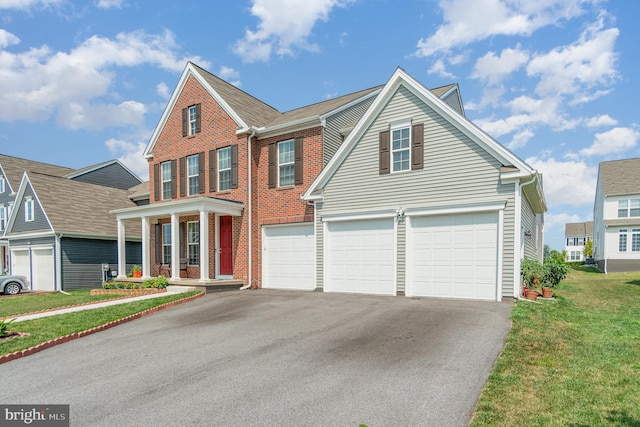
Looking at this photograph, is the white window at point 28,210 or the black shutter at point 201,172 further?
the white window at point 28,210

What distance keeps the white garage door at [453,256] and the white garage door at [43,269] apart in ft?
63.9

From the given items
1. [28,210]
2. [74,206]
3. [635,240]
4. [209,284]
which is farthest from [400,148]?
[635,240]

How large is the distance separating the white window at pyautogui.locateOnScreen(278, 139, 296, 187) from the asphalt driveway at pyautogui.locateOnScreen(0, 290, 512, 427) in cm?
678

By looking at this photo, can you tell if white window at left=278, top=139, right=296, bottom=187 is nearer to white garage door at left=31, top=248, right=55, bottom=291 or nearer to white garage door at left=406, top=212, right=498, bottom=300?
white garage door at left=406, top=212, right=498, bottom=300

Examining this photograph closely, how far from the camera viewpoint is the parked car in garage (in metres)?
18.8

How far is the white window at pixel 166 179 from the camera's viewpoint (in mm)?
18656

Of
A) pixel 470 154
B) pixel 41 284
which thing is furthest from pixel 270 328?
pixel 41 284

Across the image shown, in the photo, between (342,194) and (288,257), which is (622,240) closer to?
(342,194)

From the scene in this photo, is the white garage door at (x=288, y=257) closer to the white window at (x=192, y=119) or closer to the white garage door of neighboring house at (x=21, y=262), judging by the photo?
the white window at (x=192, y=119)

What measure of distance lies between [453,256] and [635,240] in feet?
84.7

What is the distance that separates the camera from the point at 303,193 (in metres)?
14.3

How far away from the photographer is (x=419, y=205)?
11344mm

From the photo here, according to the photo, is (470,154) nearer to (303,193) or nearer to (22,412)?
(303,193)

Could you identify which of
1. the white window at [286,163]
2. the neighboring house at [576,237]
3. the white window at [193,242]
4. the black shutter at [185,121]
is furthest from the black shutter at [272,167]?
the neighboring house at [576,237]
